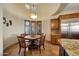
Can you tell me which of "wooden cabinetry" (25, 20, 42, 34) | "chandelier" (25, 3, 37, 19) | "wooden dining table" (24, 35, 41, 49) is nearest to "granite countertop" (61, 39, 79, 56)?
"wooden cabinetry" (25, 20, 42, 34)

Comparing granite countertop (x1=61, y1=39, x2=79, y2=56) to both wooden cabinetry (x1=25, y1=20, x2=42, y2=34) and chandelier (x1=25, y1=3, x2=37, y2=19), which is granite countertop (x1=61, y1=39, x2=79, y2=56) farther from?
chandelier (x1=25, y1=3, x2=37, y2=19)

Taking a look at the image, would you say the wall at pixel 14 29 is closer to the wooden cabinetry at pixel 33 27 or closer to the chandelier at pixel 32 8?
the wooden cabinetry at pixel 33 27

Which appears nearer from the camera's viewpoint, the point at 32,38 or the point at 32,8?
the point at 32,8

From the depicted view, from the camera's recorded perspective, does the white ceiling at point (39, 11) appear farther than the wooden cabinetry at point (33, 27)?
No

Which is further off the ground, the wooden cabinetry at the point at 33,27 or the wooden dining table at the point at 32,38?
the wooden cabinetry at the point at 33,27

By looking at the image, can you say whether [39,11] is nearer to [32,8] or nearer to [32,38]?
[32,8]

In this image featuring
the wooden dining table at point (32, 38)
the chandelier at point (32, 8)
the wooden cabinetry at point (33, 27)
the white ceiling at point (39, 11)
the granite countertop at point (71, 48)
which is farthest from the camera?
the wooden dining table at point (32, 38)

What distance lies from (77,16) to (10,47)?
2962 mm

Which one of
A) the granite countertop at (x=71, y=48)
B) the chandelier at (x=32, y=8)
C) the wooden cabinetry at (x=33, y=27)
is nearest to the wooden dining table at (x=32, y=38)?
the wooden cabinetry at (x=33, y=27)

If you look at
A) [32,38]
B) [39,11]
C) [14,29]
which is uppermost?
[39,11]

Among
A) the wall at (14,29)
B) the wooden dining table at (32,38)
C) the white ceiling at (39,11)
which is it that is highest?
the white ceiling at (39,11)

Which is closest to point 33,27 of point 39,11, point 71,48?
point 39,11

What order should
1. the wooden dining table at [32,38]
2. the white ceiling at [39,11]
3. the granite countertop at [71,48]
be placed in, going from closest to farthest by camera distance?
the granite countertop at [71,48] < the white ceiling at [39,11] < the wooden dining table at [32,38]

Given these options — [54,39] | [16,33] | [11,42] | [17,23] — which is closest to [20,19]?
[17,23]
